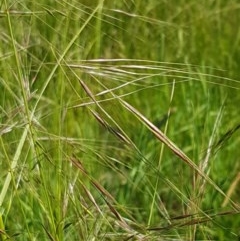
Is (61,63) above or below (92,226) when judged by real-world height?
above

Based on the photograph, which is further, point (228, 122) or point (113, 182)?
point (228, 122)

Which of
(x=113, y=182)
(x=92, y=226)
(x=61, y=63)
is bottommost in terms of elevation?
(x=113, y=182)

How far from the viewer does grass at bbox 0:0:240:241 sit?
1.26 metres

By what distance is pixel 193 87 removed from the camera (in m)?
2.22

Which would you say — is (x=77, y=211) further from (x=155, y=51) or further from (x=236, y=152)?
(x=155, y=51)

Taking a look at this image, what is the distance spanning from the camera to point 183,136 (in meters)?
2.14

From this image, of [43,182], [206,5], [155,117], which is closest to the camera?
[43,182]

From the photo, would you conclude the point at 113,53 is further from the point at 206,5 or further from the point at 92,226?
the point at 92,226

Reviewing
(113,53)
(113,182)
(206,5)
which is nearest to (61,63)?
(113,182)

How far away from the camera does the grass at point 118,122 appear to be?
126 cm

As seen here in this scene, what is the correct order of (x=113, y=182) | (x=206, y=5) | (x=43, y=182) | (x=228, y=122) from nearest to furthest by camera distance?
1. (x=43, y=182)
2. (x=113, y=182)
3. (x=228, y=122)
4. (x=206, y=5)

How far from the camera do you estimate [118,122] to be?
1.76 meters

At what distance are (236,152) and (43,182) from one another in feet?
3.08

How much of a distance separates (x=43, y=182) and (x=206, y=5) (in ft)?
5.06
